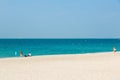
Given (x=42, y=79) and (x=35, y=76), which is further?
(x=35, y=76)

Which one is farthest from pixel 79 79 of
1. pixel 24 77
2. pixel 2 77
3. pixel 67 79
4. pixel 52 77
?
pixel 2 77

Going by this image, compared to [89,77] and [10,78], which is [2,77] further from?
[89,77]

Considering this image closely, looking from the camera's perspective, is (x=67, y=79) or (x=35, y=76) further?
(x=35, y=76)

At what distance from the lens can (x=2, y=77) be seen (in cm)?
1265

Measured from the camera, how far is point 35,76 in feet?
42.6

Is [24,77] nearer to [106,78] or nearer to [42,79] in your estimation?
[42,79]

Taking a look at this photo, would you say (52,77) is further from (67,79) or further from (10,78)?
(10,78)

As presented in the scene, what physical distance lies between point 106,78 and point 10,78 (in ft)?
13.1

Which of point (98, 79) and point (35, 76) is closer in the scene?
point (98, 79)

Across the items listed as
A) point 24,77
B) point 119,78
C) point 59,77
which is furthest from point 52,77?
point 119,78

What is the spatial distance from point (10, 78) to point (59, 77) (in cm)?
206

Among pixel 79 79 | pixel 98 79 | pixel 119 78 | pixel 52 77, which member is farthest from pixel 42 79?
pixel 119 78

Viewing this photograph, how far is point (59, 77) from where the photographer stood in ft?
41.4

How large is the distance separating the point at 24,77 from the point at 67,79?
194 centimetres
